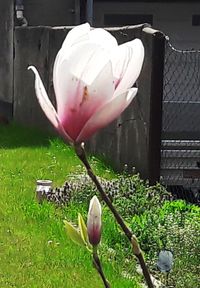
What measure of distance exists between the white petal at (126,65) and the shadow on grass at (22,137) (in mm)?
9152

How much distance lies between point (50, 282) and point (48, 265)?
357 mm

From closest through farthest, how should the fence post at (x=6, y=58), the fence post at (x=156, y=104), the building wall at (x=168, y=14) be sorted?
the fence post at (x=156, y=104) → the fence post at (x=6, y=58) → the building wall at (x=168, y=14)

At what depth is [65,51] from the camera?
133cm

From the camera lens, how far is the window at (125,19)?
14594 millimetres

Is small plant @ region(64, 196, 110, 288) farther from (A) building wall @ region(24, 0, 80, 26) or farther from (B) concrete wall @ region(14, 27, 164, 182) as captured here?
(A) building wall @ region(24, 0, 80, 26)

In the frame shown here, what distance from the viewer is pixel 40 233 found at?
5.89 meters

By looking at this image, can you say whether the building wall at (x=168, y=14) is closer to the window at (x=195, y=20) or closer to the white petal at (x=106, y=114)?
the window at (x=195, y=20)

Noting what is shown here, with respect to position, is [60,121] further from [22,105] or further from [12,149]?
[22,105]

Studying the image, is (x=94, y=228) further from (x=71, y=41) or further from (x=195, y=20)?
(x=195, y=20)

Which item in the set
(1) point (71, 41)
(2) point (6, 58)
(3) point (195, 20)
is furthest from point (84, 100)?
(3) point (195, 20)

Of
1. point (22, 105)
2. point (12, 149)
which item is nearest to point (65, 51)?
point (12, 149)

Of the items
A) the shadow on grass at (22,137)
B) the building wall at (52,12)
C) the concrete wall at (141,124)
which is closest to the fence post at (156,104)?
the concrete wall at (141,124)

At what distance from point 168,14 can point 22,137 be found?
4708 millimetres

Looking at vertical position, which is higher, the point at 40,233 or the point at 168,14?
the point at 168,14
